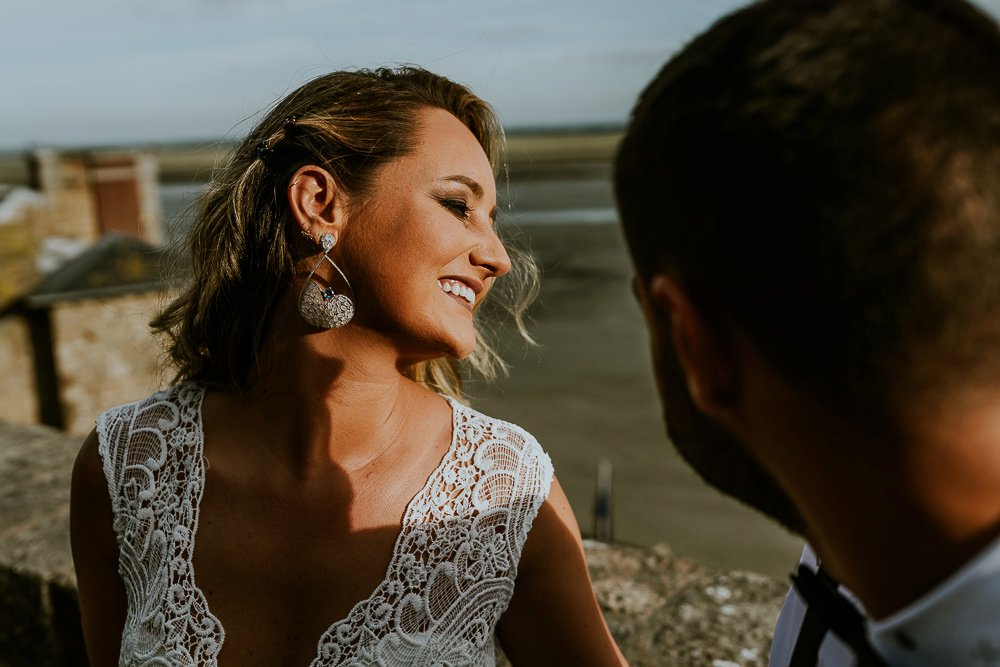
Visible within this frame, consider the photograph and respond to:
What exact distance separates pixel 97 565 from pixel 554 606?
107 centimetres

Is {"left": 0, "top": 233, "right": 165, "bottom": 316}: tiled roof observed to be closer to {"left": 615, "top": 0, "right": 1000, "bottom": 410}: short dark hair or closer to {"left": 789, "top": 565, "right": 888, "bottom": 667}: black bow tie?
{"left": 789, "top": 565, "right": 888, "bottom": 667}: black bow tie

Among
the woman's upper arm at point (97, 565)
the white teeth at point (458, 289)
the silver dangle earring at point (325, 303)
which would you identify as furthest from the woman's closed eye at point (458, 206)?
the woman's upper arm at point (97, 565)

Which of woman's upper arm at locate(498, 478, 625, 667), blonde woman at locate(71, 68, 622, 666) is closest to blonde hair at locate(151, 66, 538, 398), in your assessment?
blonde woman at locate(71, 68, 622, 666)

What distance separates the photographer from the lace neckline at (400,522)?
6.21ft

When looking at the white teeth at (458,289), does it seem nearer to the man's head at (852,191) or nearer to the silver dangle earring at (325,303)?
the silver dangle earring at (325,303)

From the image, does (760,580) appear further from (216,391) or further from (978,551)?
(978,551)

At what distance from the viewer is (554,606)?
1.94 metres

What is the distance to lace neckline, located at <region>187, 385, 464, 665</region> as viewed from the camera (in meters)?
1.89

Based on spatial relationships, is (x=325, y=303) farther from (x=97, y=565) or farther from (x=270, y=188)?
(x=97, y=565)

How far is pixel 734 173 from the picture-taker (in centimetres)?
87

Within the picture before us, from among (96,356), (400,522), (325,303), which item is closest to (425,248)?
(325,303)

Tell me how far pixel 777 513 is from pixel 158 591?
1457 millimetres

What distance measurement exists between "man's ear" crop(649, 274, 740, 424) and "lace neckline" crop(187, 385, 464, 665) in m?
1.11

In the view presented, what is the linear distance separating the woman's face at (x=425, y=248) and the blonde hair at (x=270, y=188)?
0.21 feet
